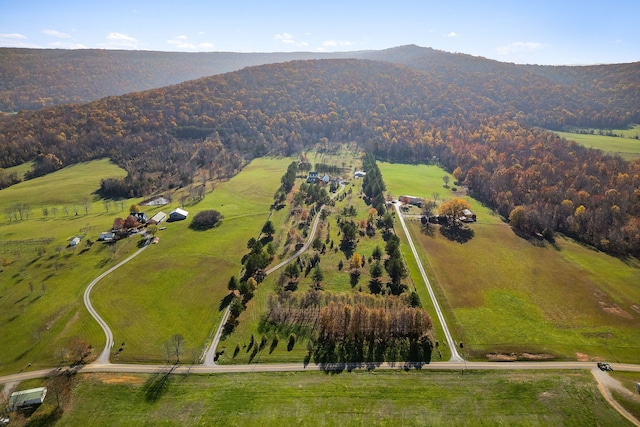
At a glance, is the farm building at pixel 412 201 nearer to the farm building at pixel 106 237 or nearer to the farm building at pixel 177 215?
the farm building at pixel 177 215

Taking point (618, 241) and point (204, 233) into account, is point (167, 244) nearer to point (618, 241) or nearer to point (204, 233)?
point (204, 233)

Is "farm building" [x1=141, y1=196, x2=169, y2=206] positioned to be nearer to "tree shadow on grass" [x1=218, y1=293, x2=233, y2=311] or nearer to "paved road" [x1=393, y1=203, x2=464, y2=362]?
"tree shadow on grass" [x1=218, y1=293, x2=233, y2=311]

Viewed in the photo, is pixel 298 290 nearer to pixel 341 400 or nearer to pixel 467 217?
pixel 341 400

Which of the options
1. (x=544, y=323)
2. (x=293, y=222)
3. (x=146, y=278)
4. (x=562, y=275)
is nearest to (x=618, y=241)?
(x=562, y=275)

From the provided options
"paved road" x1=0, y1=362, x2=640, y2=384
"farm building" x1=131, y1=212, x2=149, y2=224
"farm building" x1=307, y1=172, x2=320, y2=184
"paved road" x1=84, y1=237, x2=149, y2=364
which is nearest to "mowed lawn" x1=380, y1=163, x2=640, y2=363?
"paved road" x1=0, y1=362, x2=640, y2=384

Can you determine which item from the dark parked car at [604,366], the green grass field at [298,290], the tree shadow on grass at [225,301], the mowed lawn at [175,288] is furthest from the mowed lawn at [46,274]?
the dark parked car at [604,366]

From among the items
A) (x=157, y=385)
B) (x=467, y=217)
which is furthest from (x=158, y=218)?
(x=467, y=217)
